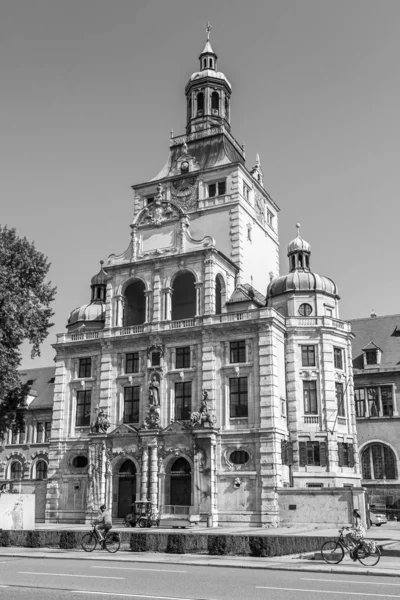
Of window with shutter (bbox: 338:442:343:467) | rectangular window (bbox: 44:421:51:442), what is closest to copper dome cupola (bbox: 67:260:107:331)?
rectangular window (bbox: 44:421:51:442)

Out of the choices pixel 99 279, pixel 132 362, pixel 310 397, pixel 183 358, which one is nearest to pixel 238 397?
pixel 183 358

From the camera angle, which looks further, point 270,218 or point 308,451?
point 270,218

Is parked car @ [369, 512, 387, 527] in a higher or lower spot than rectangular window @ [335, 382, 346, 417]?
lower

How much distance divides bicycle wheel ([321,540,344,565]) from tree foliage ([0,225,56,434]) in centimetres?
2456

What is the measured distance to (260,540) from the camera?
82.0 ft

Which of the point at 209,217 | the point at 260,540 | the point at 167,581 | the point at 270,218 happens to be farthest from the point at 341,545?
the point at 270,218

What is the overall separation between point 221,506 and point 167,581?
1251 inches

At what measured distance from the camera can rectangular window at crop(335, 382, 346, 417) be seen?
53.0 meters

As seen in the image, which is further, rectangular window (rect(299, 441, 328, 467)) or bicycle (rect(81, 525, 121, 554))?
rectangular window (rect(299, 441, 328, 467))

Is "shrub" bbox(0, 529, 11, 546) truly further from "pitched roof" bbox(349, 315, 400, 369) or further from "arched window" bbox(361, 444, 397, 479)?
"pitched roof" bbox(349, 315, 400, 369)

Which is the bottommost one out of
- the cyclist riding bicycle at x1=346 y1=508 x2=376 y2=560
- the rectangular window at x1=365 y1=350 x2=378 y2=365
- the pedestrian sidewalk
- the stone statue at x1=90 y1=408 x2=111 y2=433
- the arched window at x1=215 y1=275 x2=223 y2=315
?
the pedestrian sidewalk

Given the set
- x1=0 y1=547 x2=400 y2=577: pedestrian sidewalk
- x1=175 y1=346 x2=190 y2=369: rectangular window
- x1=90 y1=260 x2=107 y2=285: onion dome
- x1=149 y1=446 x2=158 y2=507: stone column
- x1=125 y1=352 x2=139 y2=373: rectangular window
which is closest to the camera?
x1=0 y1=547 x2=400 y2=577: pedestrian sidewalk

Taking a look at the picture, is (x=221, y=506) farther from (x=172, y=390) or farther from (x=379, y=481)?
(x=379, y=481)

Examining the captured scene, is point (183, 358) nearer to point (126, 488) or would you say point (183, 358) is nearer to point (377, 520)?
point (126, 488)
